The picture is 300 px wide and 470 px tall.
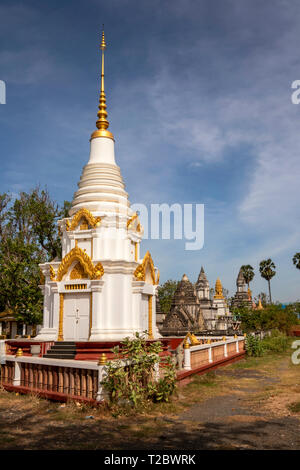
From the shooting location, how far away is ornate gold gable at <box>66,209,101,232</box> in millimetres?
18219

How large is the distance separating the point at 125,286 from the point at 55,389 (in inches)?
231

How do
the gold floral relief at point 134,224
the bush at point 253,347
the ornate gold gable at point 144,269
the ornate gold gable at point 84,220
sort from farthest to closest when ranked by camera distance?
the bush at point 253,347
the gold floral relief at point 134,224
the ornate gold gable at point 84,220
the ornate gold gable at point 144,269

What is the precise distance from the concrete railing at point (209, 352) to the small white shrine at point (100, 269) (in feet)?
8.48

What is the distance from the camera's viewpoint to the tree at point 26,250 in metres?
25.3

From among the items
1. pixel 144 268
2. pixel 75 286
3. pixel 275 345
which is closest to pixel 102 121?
pixel 144 268

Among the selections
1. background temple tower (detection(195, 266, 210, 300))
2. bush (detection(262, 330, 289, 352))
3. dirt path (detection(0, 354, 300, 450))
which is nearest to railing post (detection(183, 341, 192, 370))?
dirt path (detection(0, 354, 300, 450))

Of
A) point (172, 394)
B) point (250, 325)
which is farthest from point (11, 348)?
point (250, 325)

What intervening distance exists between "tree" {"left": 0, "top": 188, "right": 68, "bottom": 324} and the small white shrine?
22.3ft

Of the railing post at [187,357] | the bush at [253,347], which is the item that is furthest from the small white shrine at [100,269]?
the bush at [253,347]

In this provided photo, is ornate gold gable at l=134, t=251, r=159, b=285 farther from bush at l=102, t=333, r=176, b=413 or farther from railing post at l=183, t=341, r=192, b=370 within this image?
bush at l=102, t=333, r=176, b=413

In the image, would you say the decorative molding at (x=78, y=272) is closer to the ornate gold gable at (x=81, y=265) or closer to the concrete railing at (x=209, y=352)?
the ornate gold gable at (x=81, y=265)

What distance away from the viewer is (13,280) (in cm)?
2575

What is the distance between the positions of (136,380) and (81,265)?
7.32 m

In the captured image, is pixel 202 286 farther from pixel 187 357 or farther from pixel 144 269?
pixel 187 357
